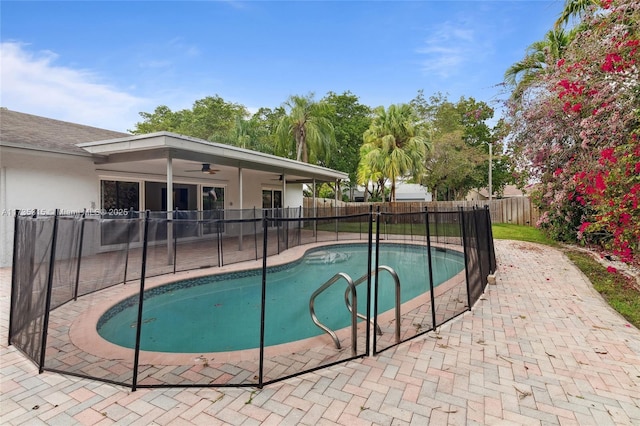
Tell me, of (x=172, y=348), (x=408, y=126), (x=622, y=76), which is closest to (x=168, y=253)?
(x=172, y=348)

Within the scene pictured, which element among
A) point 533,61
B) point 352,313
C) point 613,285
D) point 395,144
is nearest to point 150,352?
point 352,313

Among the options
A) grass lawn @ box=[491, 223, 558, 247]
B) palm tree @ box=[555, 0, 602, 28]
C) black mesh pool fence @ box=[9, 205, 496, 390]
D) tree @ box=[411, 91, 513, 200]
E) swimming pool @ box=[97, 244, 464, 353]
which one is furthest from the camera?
tree @ box=[411, 91, 513, 200]

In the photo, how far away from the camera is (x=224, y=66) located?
52.9 feet

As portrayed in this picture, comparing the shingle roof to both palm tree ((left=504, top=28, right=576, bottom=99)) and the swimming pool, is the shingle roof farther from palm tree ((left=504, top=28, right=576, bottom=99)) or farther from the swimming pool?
palm tree ((left=504, top=28, right=576, bottom=99))

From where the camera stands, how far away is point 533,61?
412 inches

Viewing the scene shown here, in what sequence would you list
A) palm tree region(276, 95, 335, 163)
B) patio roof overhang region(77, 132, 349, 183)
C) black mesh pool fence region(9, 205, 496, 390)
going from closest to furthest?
black mesh pool fence region(9, 205, 496, 390), patio roof overhang region(77, 132, 349, 183), palm tree region(276, 95, 335, 163)

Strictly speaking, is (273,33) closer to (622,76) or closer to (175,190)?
(175,190)

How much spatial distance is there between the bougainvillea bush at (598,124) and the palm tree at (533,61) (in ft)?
4.93

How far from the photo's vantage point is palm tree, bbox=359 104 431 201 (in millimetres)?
17266

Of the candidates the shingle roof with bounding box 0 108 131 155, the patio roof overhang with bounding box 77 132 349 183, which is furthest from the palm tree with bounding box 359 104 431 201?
the shingle roof with bounding box 0 108 131 155

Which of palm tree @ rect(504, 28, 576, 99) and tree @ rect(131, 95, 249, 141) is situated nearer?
palm tree @ rect(504, 28, 576, 99)

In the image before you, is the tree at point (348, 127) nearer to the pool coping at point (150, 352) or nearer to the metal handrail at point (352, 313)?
the pool coping at point (150, 352)

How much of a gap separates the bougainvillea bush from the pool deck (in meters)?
1.95

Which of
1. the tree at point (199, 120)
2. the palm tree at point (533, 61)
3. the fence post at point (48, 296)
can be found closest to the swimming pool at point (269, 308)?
the fence post at point (48, 296)
